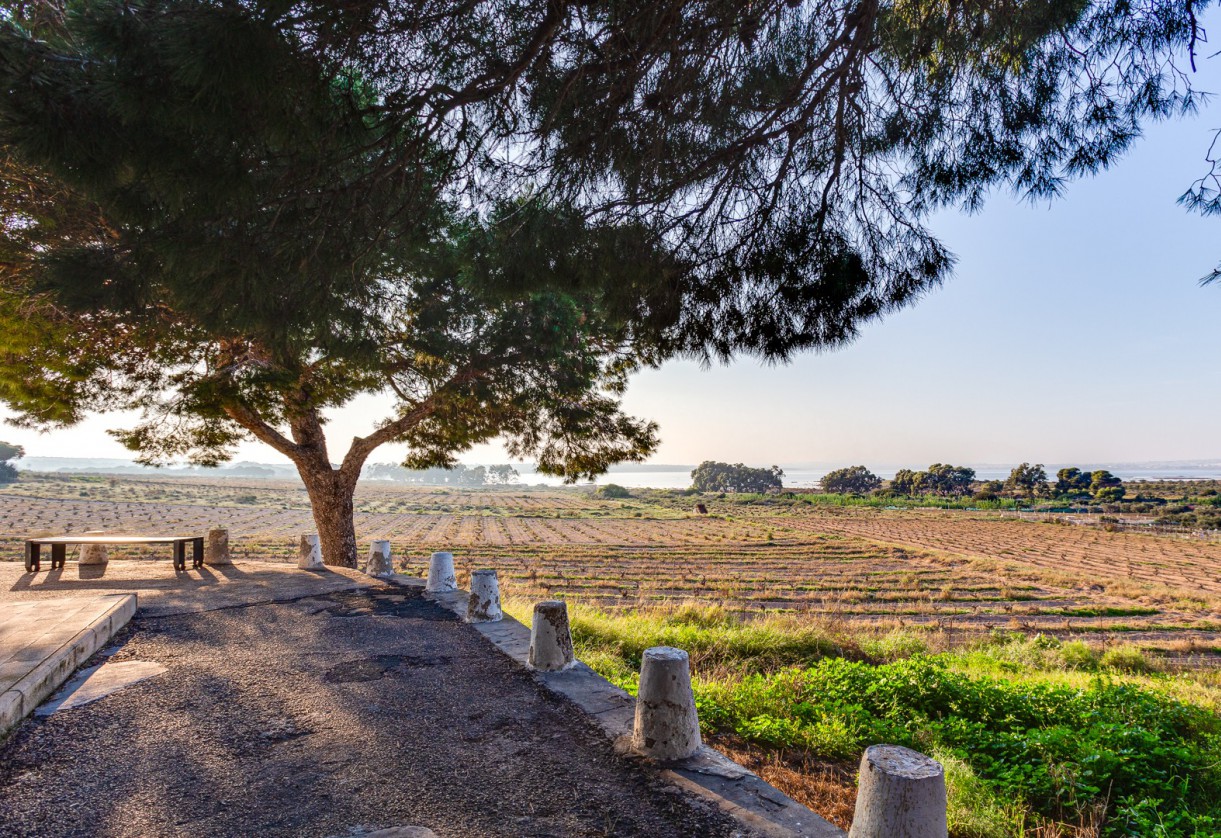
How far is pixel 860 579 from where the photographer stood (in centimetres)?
3634

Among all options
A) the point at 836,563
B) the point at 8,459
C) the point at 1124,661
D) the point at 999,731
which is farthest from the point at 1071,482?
the point at 8,459

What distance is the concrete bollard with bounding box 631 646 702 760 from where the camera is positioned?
355cm

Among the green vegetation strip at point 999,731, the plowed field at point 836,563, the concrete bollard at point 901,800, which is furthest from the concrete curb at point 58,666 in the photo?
the plowed field at point 836,563

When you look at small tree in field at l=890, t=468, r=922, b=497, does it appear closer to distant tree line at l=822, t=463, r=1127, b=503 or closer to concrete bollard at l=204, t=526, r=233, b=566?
distant tree line at l=822, t=463, r=1127, b=503

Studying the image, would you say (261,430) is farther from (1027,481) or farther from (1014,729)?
(1027,481)

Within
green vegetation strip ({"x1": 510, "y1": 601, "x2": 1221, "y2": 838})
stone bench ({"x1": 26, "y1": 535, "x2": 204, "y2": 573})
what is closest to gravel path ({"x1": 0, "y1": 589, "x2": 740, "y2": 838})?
green vegetation strip ({"x1": 510, "y1": 601, "x2": 1221, "y2": 838})

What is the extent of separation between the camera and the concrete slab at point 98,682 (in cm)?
429

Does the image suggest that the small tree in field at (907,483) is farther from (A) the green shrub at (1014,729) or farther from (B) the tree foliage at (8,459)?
(B) the tree foliage at (8,459)

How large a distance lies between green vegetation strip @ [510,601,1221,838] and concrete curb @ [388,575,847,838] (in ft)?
4.95

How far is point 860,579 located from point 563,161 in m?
37.0

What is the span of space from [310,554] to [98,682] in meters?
5.95

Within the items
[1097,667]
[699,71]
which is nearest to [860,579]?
[1097,667]

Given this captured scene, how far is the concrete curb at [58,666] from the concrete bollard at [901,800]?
4.89 metres

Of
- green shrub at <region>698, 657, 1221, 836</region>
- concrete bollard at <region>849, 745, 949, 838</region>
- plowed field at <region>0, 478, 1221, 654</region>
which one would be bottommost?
plowed field at <region>0, 478, 1221, 654</region>
